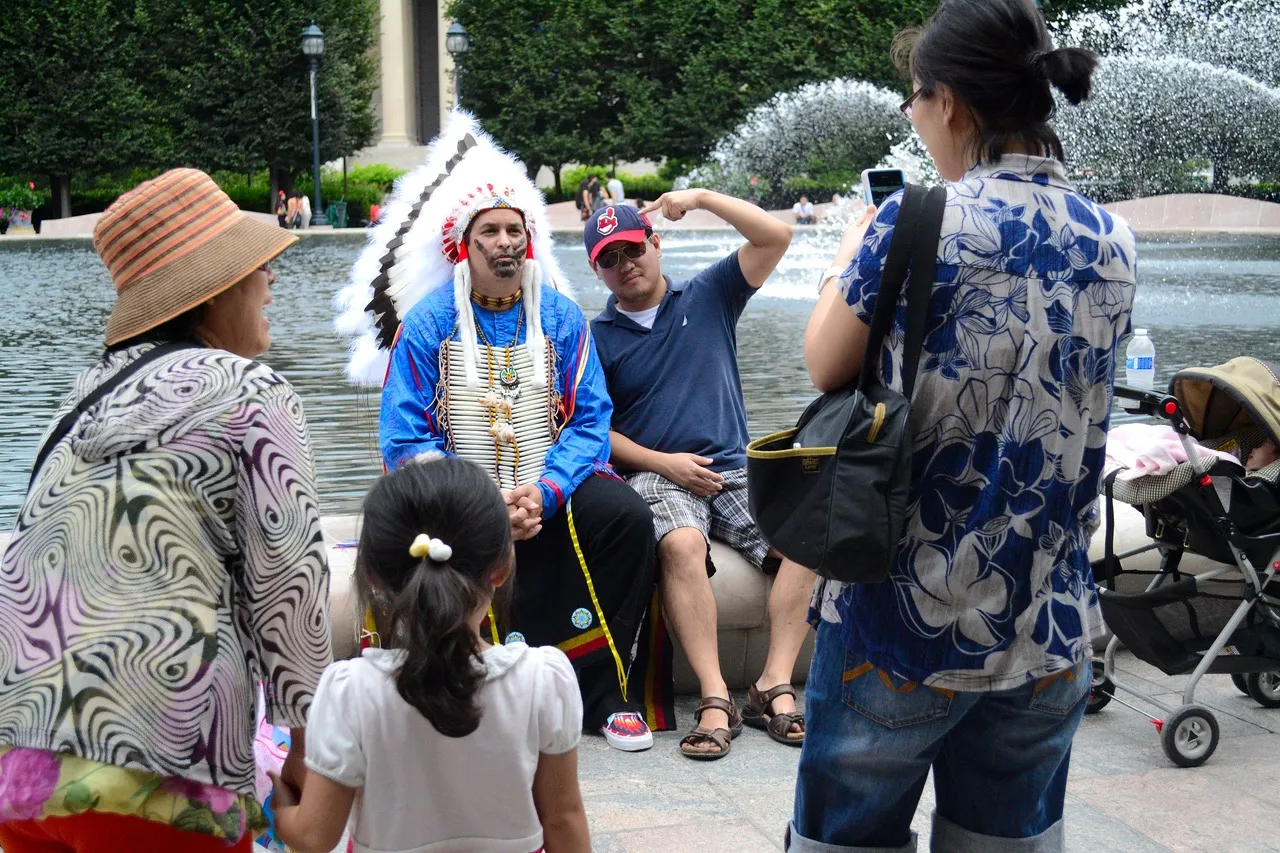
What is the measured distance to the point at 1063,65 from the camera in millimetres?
2012

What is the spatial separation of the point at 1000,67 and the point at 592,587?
2457mm

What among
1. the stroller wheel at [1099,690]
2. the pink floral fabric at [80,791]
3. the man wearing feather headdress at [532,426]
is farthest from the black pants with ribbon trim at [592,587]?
the pink floral fabric at [80,791]

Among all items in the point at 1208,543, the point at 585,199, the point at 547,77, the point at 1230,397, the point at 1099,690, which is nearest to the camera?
the point at 1208,543

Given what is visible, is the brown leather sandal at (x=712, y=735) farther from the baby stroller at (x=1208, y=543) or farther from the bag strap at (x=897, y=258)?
the bag strap at (x=897, y=258)

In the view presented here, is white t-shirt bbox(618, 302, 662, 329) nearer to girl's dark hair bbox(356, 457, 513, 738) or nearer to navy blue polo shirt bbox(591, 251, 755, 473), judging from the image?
navy blue polo shirt bbox(591, 251, 755, 473)

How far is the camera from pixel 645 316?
471 centimetres

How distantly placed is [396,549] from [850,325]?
0.75 meters

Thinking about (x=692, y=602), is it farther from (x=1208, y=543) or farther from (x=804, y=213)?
(x=804, y=213)

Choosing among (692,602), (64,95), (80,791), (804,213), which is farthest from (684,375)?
(64,95)

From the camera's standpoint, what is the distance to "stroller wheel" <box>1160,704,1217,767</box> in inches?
149

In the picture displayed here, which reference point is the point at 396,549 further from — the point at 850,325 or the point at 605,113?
the point at 605,113

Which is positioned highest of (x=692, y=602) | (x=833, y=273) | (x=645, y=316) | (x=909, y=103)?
(x=909, y=103)

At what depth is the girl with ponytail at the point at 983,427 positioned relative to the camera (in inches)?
78.8

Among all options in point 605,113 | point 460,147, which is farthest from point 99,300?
point 605,113
